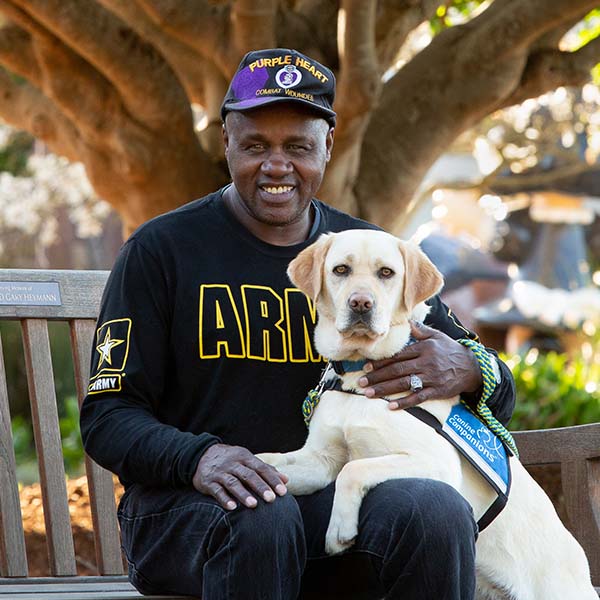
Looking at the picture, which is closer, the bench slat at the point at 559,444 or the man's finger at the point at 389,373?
the man's finger at the point at 389,373

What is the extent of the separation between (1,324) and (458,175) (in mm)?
11568

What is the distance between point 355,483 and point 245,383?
57 cm

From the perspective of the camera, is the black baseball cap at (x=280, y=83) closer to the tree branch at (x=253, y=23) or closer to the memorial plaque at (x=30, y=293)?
the memorial plaque at (x=30, y=293)

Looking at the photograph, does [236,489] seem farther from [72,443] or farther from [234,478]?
[72,443]

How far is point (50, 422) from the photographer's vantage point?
4.00m

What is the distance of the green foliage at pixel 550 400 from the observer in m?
6.95

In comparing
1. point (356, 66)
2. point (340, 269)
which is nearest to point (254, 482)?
point (340, 269)

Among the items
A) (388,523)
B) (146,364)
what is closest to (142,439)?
(146,364)

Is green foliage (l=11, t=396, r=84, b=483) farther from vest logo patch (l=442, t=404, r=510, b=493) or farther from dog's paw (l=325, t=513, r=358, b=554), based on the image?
dog's paw (l=325, t=513, r=358, b=554)

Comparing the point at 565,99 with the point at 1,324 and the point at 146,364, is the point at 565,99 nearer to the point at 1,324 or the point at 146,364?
the point at 1,324

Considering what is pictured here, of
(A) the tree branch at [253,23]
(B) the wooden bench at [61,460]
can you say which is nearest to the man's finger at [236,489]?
(B) the wooden bench at [61,460]

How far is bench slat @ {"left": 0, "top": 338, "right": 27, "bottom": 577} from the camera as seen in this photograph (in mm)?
3846

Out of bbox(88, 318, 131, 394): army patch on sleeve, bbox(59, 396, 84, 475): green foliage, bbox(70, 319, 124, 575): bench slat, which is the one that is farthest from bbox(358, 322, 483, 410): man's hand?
bbox(59, 396, 84, 475): green foliage

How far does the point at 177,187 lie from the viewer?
244 inches
